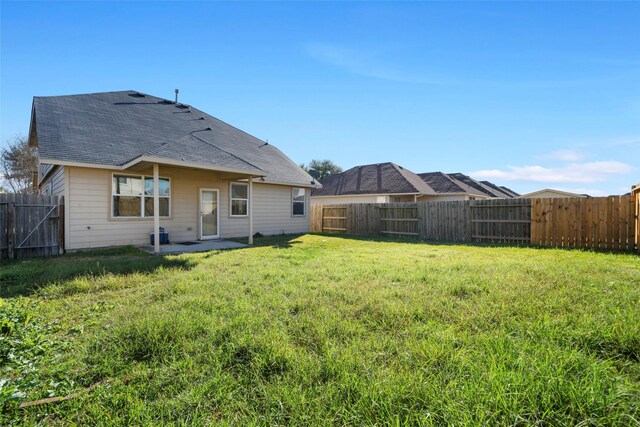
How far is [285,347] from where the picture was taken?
273 centimetres

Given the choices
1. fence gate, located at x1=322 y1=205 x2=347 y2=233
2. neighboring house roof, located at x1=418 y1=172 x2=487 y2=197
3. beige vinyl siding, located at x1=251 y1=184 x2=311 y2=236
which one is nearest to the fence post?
beige vinyl siding, located at x1=251 y1=184 x2=311 y2=236

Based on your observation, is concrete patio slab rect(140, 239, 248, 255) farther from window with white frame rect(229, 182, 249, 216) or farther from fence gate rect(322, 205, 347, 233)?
fence gate rect(322, 205, 347, 233)

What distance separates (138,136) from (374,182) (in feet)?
55.7

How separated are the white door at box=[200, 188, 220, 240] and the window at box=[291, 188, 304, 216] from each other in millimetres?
4475

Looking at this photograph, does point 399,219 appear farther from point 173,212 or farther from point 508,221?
point 173,212

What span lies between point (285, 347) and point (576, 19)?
399 inches

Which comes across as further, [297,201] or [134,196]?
[297,201]

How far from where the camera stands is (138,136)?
38.7ft

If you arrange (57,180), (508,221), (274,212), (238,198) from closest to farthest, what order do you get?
(57,180) < (508,221) < (238,198) < (274,212)

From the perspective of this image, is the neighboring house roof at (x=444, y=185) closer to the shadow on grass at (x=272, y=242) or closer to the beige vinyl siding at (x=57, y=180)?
the shadow on grass at (x=272, y=242)

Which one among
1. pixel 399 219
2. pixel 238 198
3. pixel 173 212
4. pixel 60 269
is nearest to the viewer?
pixel 60 269

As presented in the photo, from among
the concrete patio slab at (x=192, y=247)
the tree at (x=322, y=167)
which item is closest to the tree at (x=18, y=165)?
the concrete patio slab at (x=192, y=247)

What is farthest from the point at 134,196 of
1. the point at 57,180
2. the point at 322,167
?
the point at 322,167

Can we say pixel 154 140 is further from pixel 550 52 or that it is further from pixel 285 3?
pixel 550 52
